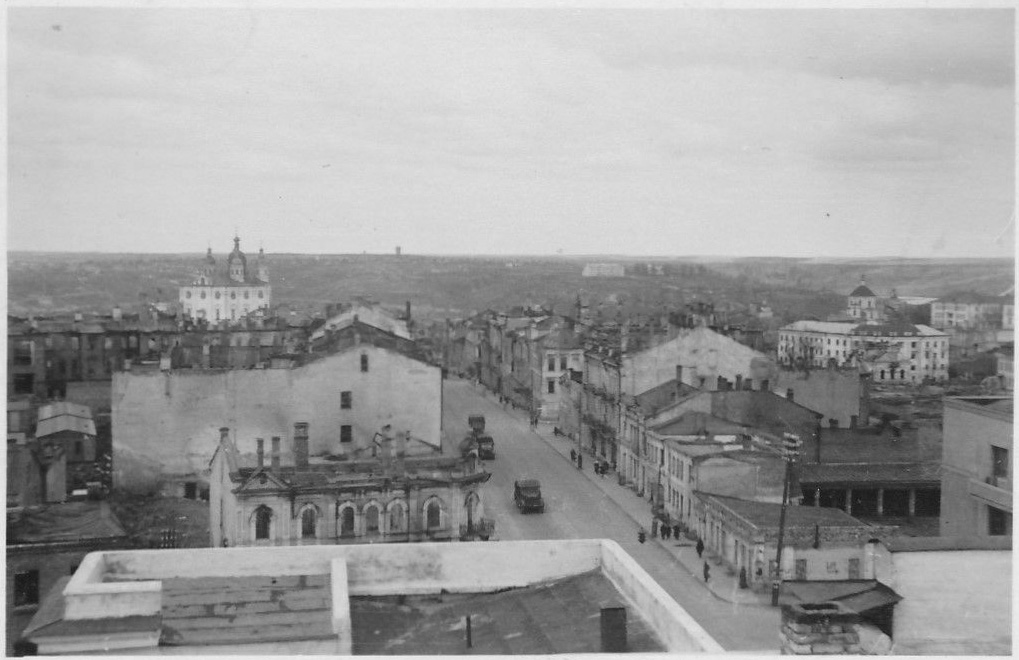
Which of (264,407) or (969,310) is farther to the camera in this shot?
(969,310)

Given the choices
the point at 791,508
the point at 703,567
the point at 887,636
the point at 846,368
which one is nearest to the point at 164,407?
the point at 703,567

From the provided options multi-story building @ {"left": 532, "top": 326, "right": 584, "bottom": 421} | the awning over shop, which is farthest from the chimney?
multi-story building @ {"left": 532, "top": 326, "right": 584, "bottom": 421}

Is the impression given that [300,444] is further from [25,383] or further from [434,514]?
[25,383]

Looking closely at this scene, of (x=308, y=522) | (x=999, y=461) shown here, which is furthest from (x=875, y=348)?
(x=308, y=522)

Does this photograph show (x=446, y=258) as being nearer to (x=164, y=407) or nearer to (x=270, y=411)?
(x=270, y=411)

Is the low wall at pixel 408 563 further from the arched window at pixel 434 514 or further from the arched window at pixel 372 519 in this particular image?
the arched window at pixel 434 514

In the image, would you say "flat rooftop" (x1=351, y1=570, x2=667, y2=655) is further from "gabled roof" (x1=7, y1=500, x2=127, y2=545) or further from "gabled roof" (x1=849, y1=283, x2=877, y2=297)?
"gabled roof" (x1=849, y1=283, x2=877, y2=297)
